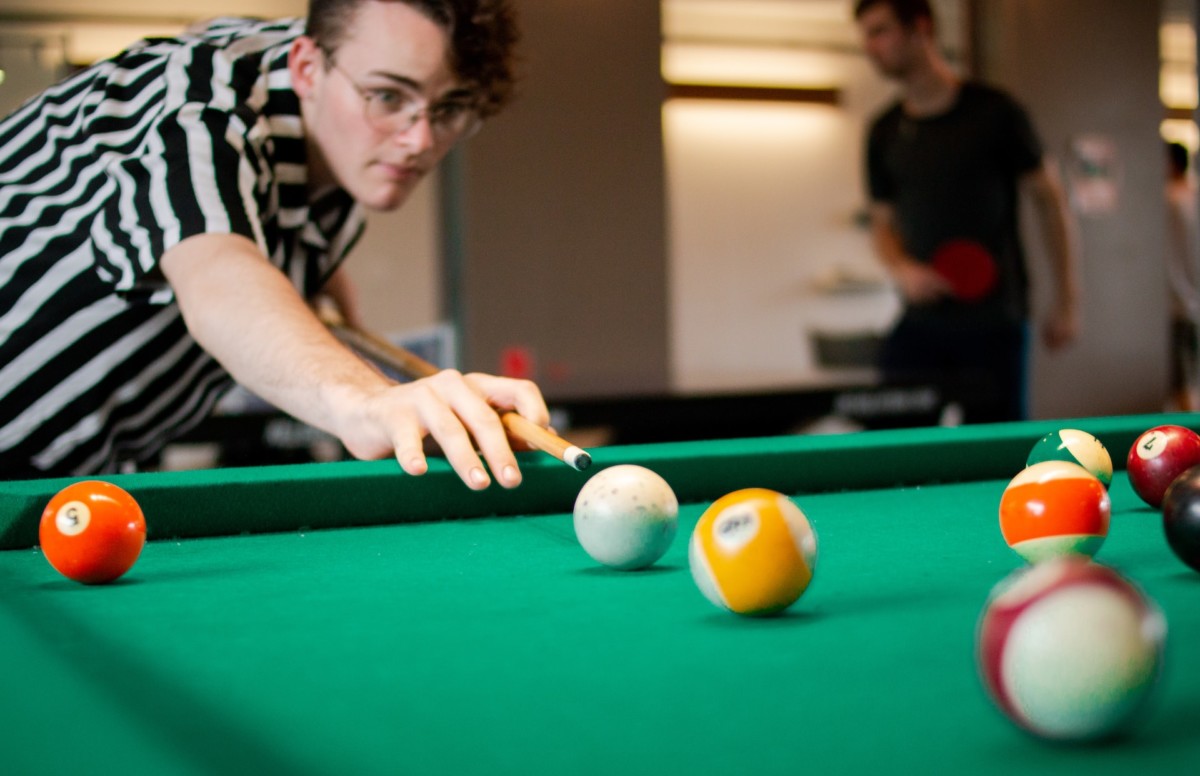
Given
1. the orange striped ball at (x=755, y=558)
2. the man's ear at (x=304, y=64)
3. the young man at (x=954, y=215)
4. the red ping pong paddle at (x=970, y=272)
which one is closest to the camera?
the orange striped ball at (x=755, y=558)

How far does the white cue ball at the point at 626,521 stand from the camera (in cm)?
129

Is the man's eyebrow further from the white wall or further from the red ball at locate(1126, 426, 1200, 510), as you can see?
the white wall

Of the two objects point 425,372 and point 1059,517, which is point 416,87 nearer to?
point 425,372

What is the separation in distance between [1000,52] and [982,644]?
7051 millimetres

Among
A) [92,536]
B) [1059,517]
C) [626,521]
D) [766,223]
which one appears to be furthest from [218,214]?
[766,223]

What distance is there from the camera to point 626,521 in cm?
128

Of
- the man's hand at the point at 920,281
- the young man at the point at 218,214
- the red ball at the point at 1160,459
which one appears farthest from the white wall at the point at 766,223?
the red ball at the point at 1160,459

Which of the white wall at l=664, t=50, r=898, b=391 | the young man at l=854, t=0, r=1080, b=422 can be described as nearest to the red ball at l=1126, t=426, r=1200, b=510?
the young man at l=854, t=0, r=1080, b=422

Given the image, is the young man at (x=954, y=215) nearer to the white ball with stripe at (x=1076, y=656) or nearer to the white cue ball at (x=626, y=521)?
the white cue ball at (x=626, y=521)

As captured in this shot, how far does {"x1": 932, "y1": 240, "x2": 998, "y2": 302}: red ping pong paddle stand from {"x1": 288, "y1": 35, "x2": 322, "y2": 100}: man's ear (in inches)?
121

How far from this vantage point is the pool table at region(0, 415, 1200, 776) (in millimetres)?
700

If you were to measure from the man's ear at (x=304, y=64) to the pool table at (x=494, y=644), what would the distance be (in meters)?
0.96

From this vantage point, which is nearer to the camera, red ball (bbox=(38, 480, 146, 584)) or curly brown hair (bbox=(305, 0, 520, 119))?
red ball (bbox=(38, 480, 146, 584))

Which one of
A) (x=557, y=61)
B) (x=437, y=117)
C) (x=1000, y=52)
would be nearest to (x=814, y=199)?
(x=1000, y=52)
